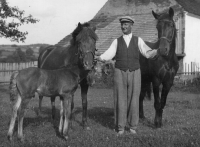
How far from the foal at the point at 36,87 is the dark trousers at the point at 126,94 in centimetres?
97

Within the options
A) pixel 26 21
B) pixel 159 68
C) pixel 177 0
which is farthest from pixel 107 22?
pixel 159 68

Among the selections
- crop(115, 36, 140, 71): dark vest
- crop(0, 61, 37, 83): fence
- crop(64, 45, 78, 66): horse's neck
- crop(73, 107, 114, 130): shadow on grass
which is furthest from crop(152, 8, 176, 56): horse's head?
crop(0, 61, 37, 83): fence

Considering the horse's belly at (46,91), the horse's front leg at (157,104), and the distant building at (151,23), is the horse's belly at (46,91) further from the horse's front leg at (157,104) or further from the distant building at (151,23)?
the distant building at (151,23)

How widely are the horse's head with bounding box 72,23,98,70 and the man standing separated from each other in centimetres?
42

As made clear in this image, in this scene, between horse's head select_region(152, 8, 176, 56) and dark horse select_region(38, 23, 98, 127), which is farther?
horse's head select_region(152, 8, 176, 56)

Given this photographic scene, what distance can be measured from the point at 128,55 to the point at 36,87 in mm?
2133

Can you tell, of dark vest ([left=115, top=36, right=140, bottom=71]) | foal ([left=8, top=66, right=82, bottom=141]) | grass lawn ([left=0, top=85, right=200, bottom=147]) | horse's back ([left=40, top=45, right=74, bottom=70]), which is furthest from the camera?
horse's back ([left=40, top=45, right=74, bottom=70])

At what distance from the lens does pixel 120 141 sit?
251 inches

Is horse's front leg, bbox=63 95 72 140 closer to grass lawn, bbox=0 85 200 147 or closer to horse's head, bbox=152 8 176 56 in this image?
grass lawn, bbox=0 85 200 147

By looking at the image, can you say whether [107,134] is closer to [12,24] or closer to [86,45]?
[86,45]

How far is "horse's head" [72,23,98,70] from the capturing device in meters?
6.97

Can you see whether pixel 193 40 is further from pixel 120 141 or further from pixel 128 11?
pixel 120 141

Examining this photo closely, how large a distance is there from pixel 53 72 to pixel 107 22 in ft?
81.1

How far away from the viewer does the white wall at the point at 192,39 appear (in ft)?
83.8
